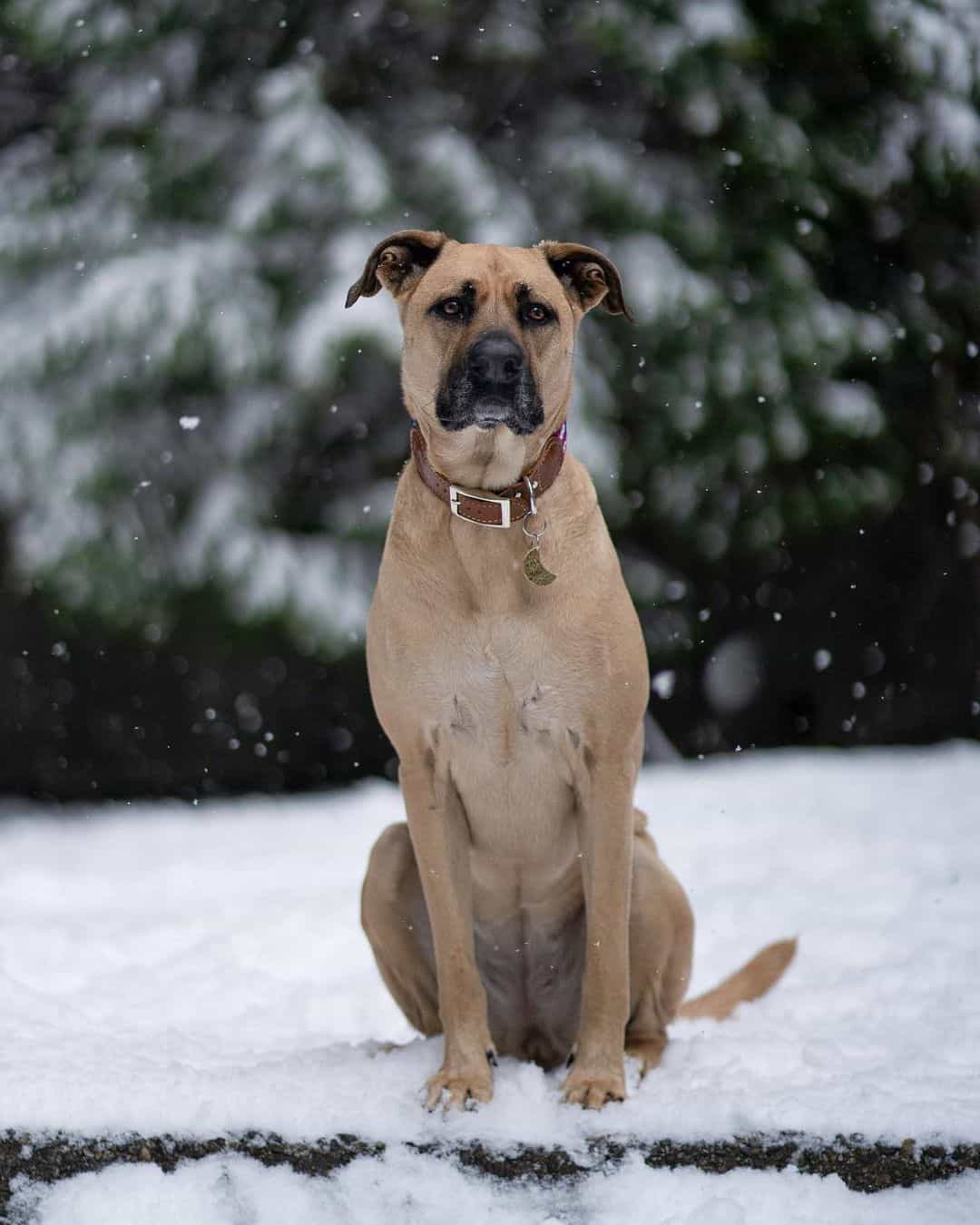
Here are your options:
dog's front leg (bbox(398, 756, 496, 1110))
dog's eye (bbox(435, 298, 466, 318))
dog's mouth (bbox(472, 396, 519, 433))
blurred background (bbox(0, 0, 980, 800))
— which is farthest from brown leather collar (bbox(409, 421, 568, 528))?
blurred background (bbox(0, 0, 980, 800))

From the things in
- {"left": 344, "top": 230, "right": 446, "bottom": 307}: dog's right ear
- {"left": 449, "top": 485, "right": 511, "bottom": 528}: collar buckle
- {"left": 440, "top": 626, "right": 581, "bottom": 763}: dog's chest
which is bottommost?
{"left": 440, "top": 626, "right": 581, "bottom": 763}: dog's chest

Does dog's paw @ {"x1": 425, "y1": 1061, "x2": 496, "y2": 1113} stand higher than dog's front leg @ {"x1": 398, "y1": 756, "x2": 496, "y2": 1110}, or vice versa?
dog's front leg @ {"x1": 398, "y1": 756, "x2": 496, "y2": 1110}

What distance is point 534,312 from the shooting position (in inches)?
115

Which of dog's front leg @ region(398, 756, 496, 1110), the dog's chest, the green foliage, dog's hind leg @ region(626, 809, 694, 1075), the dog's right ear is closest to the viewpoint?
the dog's chest

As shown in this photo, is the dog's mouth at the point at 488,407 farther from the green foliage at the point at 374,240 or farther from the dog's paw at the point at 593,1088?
the green foliage at the point at 374,240

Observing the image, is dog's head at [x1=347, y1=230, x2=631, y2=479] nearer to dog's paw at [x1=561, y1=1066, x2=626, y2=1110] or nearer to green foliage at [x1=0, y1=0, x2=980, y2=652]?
dog's paw at [x1=561, y1=1066, x2=626, y2=1110]

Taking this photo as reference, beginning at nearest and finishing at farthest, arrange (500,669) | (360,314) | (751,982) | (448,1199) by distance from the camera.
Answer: (448,1199)
(500,669)
(751,982)
(360,314)

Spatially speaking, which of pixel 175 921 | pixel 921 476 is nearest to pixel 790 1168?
pixel 175 921

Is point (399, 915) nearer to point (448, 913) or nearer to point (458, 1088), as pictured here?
point (448, 913)

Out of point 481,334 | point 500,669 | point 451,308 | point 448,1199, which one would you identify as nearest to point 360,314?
point 451,308

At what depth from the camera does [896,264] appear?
7.24m

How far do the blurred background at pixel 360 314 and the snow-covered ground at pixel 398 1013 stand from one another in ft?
2.09

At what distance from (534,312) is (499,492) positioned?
39cm

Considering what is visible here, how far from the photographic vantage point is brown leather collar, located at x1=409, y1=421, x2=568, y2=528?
2.84 meters
